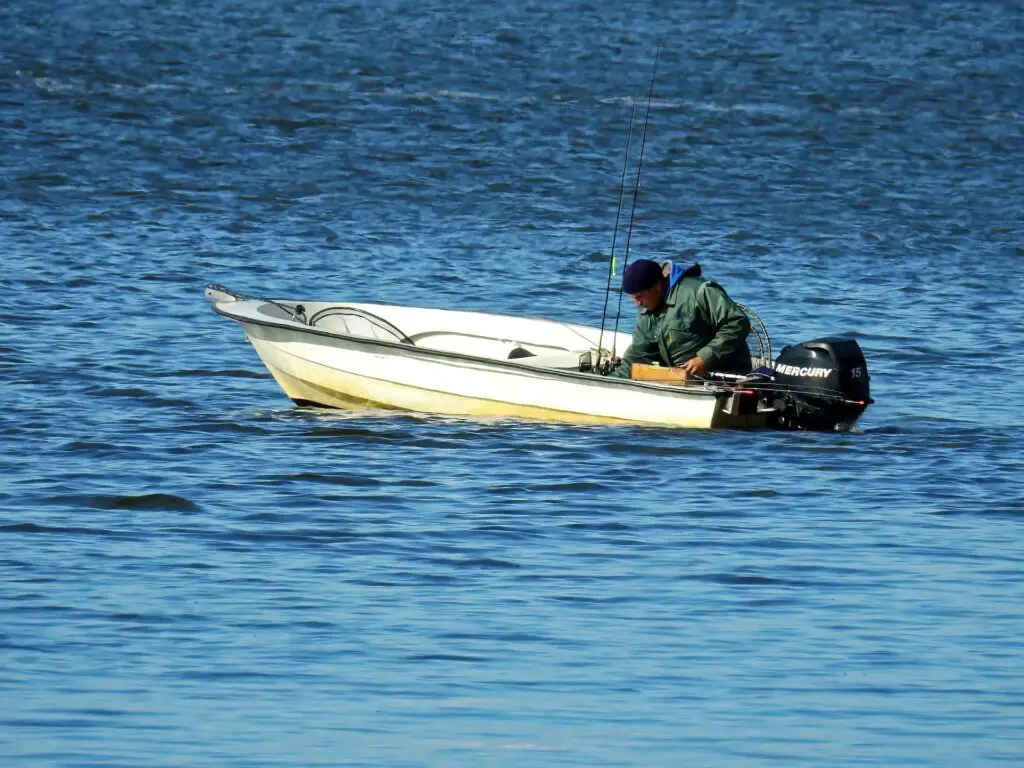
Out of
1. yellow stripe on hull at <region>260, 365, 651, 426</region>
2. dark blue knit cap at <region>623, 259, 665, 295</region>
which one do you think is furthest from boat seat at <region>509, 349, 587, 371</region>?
dark blue knit cap at <region>623, 259, 665, 295</region>

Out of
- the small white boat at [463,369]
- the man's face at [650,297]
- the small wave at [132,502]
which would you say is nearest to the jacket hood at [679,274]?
the man's face at [650,297]

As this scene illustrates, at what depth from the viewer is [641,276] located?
13.6 m

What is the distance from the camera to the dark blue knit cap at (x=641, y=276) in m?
13.7

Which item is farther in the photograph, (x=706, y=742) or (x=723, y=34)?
(x=723, y=34)

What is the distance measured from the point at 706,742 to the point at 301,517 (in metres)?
3.91

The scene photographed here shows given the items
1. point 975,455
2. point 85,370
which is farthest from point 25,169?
point 975,455

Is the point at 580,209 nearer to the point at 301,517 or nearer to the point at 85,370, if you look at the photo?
the point at 85,370

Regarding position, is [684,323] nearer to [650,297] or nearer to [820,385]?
[650,297]

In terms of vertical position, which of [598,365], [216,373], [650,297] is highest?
[650,297]

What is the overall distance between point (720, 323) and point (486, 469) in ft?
7.15

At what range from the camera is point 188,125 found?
29.9m

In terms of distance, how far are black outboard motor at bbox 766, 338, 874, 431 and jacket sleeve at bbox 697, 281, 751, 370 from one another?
325 mm

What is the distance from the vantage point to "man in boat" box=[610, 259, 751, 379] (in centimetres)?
1370

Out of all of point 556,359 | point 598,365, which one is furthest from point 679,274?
point 556,359
